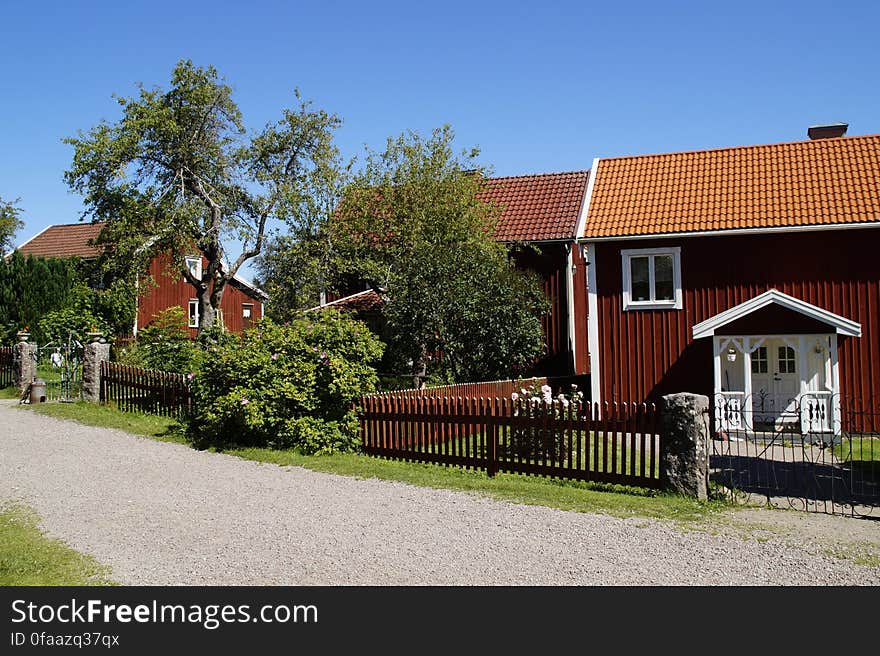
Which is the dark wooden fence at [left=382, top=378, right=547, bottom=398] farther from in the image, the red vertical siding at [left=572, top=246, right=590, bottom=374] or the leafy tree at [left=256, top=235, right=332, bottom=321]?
the leafy tree at [left=256, top=235, right=332, bottom=321]

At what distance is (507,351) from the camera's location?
19.6 meters

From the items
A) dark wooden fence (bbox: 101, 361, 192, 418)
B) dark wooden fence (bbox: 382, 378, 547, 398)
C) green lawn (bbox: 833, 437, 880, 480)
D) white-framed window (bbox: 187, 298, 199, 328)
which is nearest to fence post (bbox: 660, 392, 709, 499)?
green lawn (bbox: 833, 437, 880, 480)

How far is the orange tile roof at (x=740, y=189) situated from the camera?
1836cm

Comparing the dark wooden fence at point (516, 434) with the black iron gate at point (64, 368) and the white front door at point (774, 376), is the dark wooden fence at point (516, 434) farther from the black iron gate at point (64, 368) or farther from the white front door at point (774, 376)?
the black iron gate at point (64, 368)

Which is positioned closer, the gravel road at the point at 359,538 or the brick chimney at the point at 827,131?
the gravel road at the point at 359,538

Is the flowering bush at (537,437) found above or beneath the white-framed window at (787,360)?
beneath

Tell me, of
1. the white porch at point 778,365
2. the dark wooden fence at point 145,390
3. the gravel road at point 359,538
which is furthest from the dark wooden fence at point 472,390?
the dark wooden fence at point 145,390

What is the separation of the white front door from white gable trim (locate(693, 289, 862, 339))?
112 cm

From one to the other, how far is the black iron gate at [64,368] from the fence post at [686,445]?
16.5 m

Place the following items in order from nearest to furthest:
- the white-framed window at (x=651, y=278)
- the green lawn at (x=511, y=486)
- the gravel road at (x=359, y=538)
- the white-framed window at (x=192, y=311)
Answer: the gravel road at (x=359, y=538) < the green lawn at (x=511, y=486) < the white-framed window at (x=651, y=278) < the white-framed window at (x=192, y=311)

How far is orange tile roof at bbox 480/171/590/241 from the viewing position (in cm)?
2567

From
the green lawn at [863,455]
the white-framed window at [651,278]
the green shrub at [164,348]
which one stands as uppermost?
the white-framed window at [651,278]

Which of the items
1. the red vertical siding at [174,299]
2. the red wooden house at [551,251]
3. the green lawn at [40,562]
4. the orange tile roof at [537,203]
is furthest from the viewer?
the red vertical siding at [174,299]

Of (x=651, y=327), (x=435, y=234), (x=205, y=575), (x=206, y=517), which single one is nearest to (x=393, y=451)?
(x=206, y=517)
